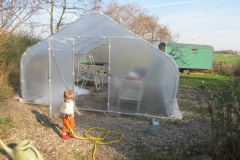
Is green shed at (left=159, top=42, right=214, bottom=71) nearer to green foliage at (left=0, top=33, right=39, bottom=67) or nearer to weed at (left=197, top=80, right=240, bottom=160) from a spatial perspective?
green foliage at (left=0, top=33, right=39, bottom=67)

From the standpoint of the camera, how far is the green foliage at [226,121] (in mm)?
3203

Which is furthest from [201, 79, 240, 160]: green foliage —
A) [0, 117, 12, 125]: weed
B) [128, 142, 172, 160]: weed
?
[0, 117, 12, 125]: weed

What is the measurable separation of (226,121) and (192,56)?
18.7 meters

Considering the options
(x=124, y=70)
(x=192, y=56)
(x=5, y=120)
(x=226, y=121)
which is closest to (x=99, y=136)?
(x=5, y=120)

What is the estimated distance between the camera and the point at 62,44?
21.7 ft

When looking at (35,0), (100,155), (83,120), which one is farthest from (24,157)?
(35,0)

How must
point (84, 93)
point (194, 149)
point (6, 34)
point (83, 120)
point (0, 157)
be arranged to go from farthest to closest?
point (84, 93), point (6, 34), point (83, 120), point (194, 149), point (0, 157)

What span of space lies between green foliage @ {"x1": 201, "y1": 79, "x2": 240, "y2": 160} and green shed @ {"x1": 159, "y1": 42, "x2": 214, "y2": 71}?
1675 cm

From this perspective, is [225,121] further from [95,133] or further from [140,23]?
[140,23]

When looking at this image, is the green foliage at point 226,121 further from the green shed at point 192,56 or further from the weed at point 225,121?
the green shed at point 192,56

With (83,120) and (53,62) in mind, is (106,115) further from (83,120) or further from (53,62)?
(53,62)

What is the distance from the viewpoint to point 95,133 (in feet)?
16.4

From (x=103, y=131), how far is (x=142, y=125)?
1085 millimetres

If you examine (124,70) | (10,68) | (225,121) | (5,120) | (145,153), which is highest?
(124,70)
